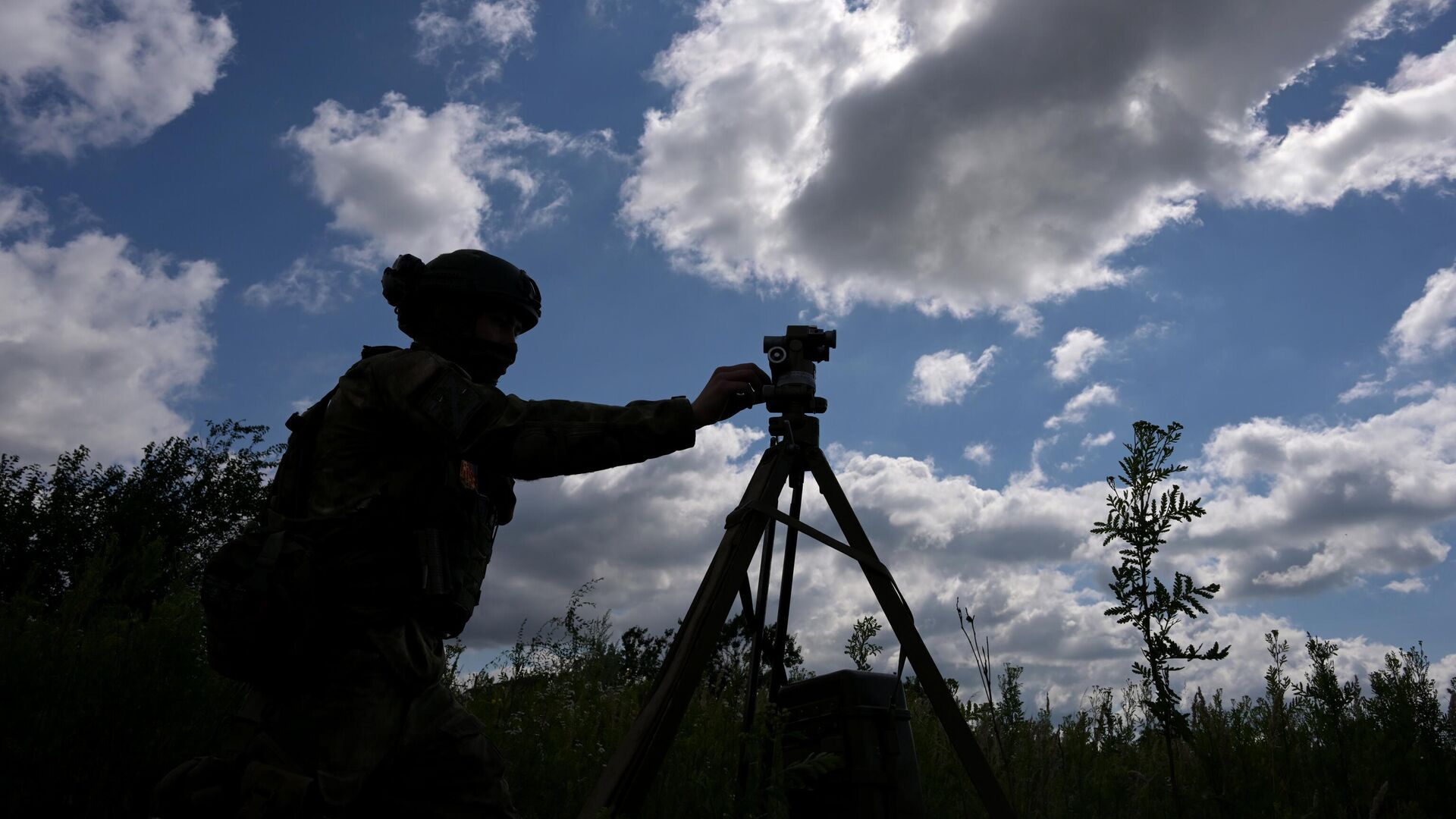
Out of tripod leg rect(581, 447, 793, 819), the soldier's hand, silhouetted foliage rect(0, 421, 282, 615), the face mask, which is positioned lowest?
tripod leg rect(581, 447, 793, 819)

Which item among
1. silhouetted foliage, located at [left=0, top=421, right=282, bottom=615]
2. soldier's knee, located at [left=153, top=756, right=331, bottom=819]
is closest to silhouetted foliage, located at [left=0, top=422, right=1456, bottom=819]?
soldier's knee, located at [left=153, top=756, right=331, bottom=819]

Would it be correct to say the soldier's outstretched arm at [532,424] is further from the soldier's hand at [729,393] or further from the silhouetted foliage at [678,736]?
the silhouetted foliage at [678,736]

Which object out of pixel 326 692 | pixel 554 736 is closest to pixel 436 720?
pixel 326 692

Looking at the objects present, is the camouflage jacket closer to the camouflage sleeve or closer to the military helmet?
the camouflage sleeve

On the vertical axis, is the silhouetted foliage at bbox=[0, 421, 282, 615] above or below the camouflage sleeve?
above

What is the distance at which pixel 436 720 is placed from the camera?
285 centimetres

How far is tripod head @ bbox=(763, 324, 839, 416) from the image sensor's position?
3691 mm

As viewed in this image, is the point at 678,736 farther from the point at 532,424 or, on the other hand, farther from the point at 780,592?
the point at 532,424

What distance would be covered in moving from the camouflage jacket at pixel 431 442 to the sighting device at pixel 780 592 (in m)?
0.57

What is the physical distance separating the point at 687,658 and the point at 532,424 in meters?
0.98

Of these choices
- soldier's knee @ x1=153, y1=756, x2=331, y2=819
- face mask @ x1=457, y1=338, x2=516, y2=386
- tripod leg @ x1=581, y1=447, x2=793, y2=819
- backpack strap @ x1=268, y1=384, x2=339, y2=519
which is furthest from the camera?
face mask @ x1=457, y1=338, x2=516, y2=386

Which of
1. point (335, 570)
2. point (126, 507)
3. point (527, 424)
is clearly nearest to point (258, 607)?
point (335, 570)

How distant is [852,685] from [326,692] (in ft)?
7.28

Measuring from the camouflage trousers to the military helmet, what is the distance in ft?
4.75
